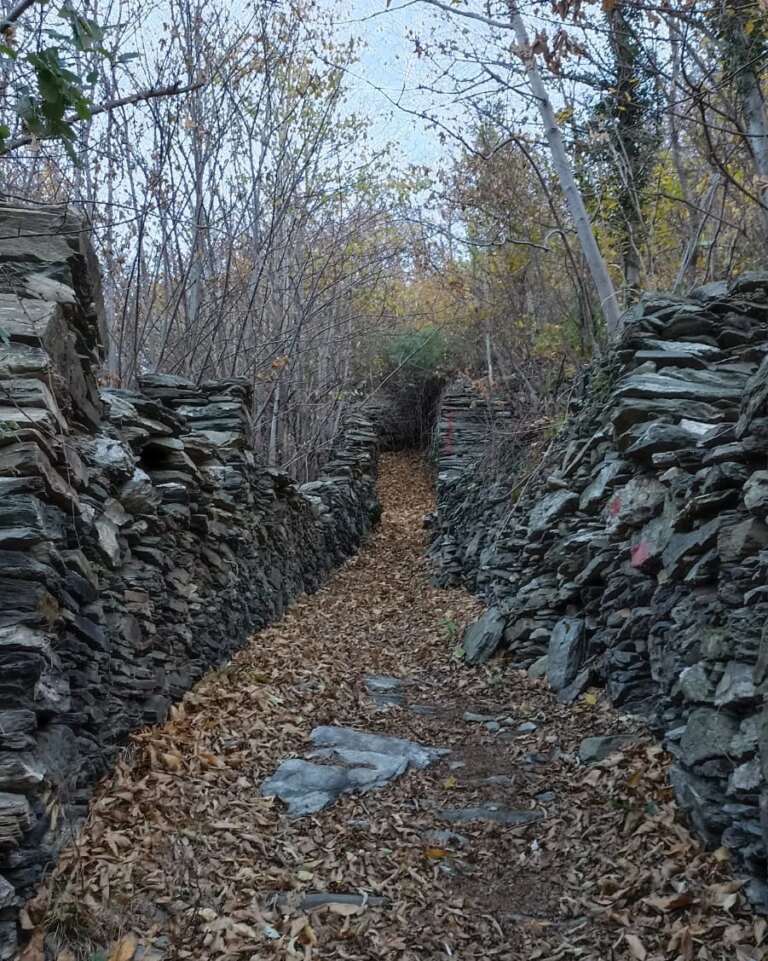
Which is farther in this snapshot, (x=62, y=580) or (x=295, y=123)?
(x=295, y=123)

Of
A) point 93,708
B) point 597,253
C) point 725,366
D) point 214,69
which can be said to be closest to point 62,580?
point 93,708

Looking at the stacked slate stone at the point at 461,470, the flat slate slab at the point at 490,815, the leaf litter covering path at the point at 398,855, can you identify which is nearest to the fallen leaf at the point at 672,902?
the leaf litter covering path at the point at 398,855

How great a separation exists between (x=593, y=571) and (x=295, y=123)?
778cm

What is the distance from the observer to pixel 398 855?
371cm

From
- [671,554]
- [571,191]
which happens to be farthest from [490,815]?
[571,191]

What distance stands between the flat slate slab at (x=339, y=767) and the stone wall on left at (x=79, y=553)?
0.96 metres

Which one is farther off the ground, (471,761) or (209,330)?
(209,330)

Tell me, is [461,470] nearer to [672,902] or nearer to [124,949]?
[672,902]

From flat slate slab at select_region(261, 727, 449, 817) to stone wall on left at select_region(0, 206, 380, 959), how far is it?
96 cm

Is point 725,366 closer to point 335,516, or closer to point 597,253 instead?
point 597,253

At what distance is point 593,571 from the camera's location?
5676 millimetres

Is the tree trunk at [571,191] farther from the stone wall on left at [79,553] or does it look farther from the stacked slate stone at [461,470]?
the stone wall on left at [79,553]

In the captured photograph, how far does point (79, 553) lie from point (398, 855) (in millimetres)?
2189

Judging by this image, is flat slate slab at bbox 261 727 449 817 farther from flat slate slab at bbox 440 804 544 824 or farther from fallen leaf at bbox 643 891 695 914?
fallen leaf at bbox 643 891 695 914
